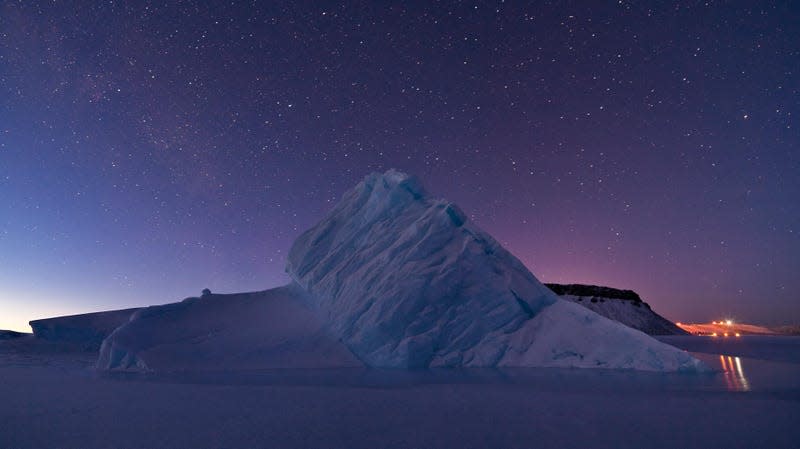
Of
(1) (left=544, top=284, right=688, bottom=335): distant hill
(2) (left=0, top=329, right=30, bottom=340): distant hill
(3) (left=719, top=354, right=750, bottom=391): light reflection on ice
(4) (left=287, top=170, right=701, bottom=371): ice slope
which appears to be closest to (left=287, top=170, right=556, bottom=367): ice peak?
(4) (left=287, top=170, right=701, bottom=371): ice slope

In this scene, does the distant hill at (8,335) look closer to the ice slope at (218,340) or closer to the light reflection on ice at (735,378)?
the ice slope at (218,340)

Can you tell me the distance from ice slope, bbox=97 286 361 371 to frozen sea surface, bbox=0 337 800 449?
116 inches

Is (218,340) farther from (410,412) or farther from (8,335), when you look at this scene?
(8,335)

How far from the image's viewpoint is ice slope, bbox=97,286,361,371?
12.6 metres

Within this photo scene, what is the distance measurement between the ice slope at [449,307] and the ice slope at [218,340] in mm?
848

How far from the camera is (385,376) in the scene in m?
10.5

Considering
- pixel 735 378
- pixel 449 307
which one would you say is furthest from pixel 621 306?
pixel 735 378

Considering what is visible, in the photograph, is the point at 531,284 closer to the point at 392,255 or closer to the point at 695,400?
the point at 392,255

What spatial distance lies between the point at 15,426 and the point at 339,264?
425 inches

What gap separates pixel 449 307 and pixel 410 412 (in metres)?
7.89

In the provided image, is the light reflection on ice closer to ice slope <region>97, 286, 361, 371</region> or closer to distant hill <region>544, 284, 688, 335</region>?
ice slope <region>97, 286, 361, 371</region>

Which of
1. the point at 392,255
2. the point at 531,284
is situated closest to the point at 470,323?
the point at 531,284

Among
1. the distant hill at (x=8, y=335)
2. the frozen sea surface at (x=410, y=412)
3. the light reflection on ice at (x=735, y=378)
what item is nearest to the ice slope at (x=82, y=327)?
the distant hill at (x=8, y=335)

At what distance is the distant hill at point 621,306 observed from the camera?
61.2m
